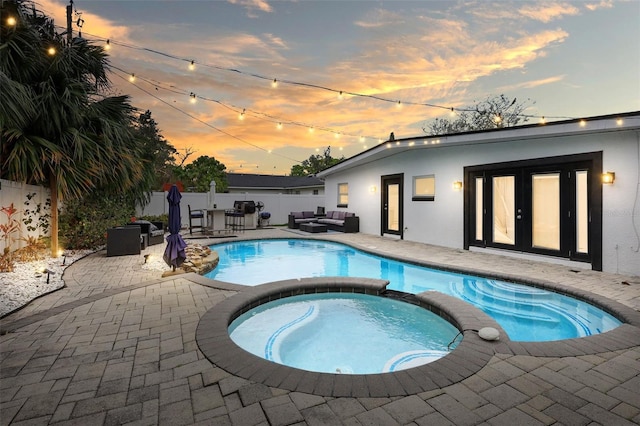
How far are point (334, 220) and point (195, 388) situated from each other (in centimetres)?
1183

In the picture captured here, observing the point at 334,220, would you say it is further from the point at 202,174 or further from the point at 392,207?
the point at 202,174

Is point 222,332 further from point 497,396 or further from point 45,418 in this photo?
point 497,396

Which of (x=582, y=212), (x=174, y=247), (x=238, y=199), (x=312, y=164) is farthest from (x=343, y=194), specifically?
(x=312, y=164)

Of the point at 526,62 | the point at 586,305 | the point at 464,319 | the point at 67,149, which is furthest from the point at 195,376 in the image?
the point at 526,62

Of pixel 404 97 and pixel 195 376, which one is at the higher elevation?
pixel 404 97

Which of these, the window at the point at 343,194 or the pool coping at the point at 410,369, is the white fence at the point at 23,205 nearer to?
the pool coping at the point at 410,369

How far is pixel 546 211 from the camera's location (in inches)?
267

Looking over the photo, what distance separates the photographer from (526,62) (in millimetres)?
10320

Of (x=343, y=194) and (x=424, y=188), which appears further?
(x=343, y=194)

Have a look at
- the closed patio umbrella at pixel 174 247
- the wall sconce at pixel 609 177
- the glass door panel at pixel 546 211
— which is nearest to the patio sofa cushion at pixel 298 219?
the closed patio umbrella at pixel 174 247

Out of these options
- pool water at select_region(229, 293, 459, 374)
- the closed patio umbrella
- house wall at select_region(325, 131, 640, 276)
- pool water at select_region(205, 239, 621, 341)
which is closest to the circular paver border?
pool water at select_region(229, 293, 459, 374)

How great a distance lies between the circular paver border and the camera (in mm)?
2072

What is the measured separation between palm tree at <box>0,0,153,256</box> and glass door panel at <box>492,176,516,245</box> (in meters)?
8.87

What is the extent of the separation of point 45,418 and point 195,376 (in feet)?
2.65
